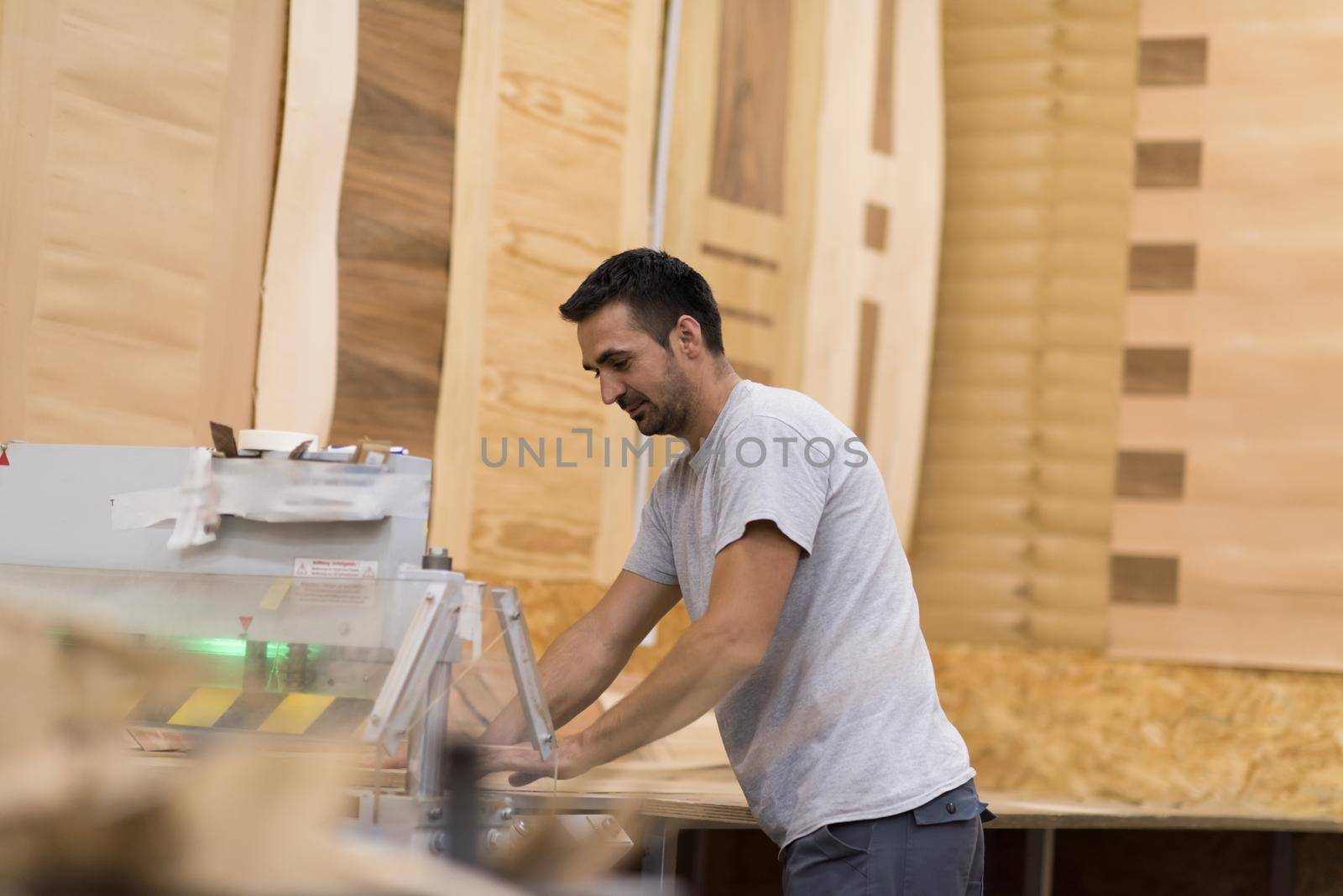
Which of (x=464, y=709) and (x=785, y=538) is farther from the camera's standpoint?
(x=785, y=538)

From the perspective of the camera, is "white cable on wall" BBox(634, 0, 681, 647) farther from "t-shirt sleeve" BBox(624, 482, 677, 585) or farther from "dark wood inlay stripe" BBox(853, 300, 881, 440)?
"t-shirt sleeve" BBox(624, 482, 677, 585)

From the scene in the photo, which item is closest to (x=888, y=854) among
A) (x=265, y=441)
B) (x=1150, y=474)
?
(x=265, y=441)

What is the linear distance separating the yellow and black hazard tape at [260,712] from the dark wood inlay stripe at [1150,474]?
9.48ft

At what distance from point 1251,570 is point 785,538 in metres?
2.50

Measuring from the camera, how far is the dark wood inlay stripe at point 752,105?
11.8ft

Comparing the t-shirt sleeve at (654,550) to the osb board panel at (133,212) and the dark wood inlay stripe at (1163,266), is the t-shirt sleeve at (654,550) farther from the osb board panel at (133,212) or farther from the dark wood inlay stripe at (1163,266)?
the dark wood inlay stripe at (1163,266)

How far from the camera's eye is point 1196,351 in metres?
3.77

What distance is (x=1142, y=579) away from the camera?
378 centimetres

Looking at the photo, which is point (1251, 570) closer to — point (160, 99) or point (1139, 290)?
point (1139, 290)

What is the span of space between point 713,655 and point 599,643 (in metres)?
0.37

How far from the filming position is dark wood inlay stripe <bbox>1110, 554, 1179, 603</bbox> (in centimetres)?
375

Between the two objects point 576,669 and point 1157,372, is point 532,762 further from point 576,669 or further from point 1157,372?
point 1157,372

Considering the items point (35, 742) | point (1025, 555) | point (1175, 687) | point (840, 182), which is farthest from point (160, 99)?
point (1175, 687)

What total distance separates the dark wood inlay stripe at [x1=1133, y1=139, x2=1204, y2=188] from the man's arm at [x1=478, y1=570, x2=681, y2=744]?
248cm
